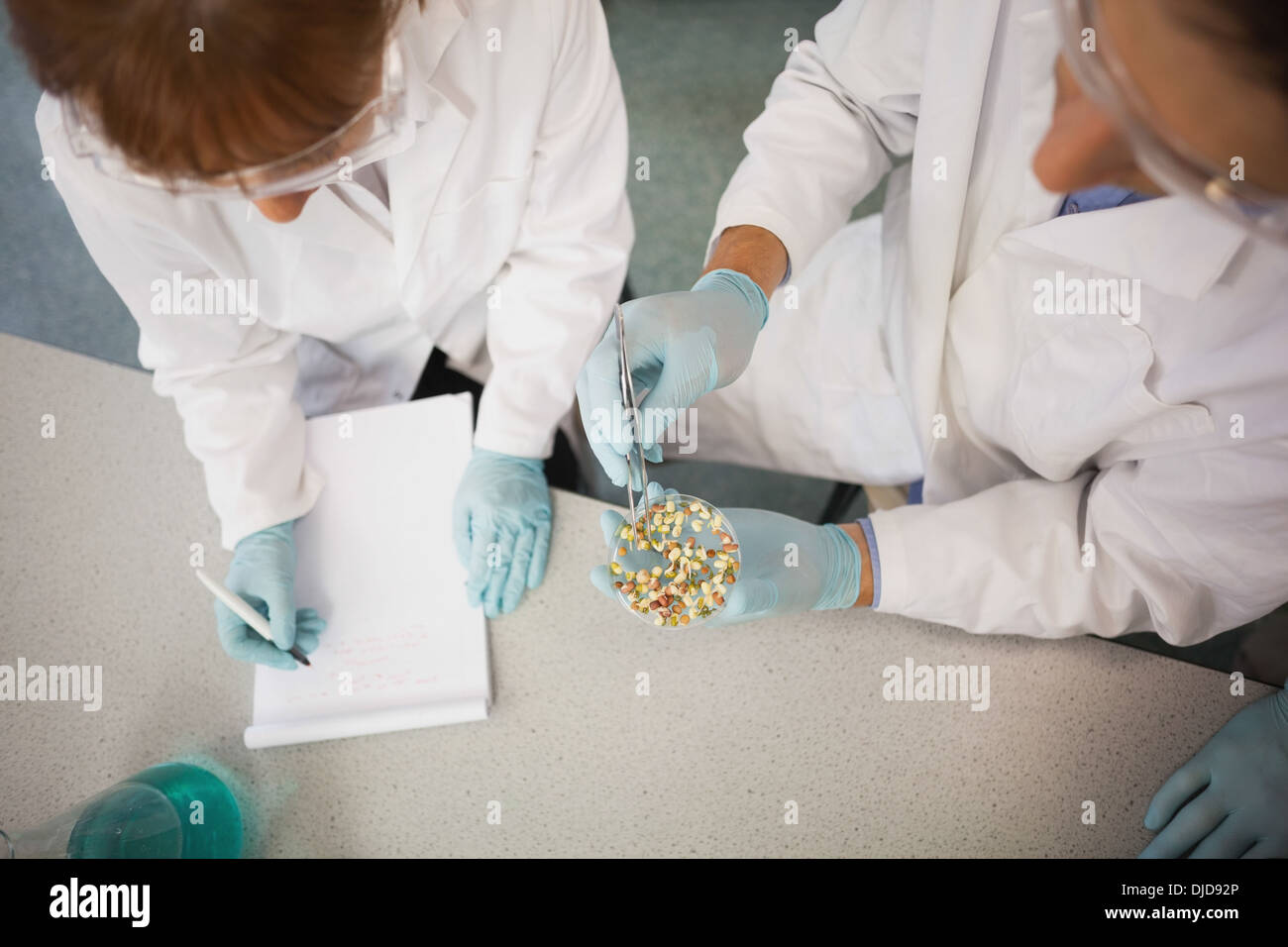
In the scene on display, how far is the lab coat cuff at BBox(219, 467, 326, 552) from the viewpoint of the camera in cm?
114

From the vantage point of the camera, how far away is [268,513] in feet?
3.76

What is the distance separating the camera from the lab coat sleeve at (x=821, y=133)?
1196mm

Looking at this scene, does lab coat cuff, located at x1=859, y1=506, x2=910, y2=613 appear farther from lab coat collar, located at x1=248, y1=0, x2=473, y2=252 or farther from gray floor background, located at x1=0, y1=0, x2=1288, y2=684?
gray floor background, located at x1=0, y1=0, x2=1288, y2=684

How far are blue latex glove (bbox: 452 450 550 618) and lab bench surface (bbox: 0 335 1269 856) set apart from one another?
3cm

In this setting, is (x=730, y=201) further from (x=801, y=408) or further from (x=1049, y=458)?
(x=1049, y=458)

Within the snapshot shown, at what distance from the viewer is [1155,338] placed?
102 centimetres

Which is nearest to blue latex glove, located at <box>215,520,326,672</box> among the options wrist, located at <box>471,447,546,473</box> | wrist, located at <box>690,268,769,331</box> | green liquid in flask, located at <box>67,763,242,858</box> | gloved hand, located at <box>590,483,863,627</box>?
green liquid in flask, located at <box>67,763,242,858</box>

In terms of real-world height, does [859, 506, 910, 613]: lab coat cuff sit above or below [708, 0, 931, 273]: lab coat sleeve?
below

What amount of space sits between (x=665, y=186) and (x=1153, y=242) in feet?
6.04

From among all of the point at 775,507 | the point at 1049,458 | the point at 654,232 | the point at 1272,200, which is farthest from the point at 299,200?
the point at 654,232

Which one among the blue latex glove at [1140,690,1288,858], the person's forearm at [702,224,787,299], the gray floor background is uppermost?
the gray floor background

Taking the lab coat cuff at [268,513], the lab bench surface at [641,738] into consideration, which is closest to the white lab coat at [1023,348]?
the lab bench surface at [641,738]

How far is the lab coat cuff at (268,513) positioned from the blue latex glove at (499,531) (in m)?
0.22

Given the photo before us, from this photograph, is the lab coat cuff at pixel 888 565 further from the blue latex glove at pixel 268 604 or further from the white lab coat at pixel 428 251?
the blue latex glove at pixel 268 604
